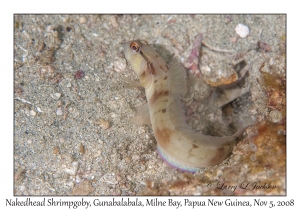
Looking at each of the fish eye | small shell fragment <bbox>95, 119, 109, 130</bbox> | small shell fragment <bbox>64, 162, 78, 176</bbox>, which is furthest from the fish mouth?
the fish eye

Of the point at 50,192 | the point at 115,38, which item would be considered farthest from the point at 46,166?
the point at 115,38

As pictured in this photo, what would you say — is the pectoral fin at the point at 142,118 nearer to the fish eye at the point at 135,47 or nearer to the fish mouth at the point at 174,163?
the fish mouth at the point at 174,163

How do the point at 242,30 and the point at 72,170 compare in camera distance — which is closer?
the point at 72,170

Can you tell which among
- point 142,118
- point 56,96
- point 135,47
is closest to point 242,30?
point 135,47

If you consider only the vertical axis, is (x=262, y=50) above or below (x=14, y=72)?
above

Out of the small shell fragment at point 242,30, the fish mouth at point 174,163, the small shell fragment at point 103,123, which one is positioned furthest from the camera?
the small shell fragment at point 242,30

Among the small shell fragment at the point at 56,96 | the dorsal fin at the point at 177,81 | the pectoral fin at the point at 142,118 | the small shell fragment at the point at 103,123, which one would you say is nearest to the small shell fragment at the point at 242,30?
the dorsal fin at the point at 177,81

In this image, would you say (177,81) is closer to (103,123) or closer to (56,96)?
(103,123)
